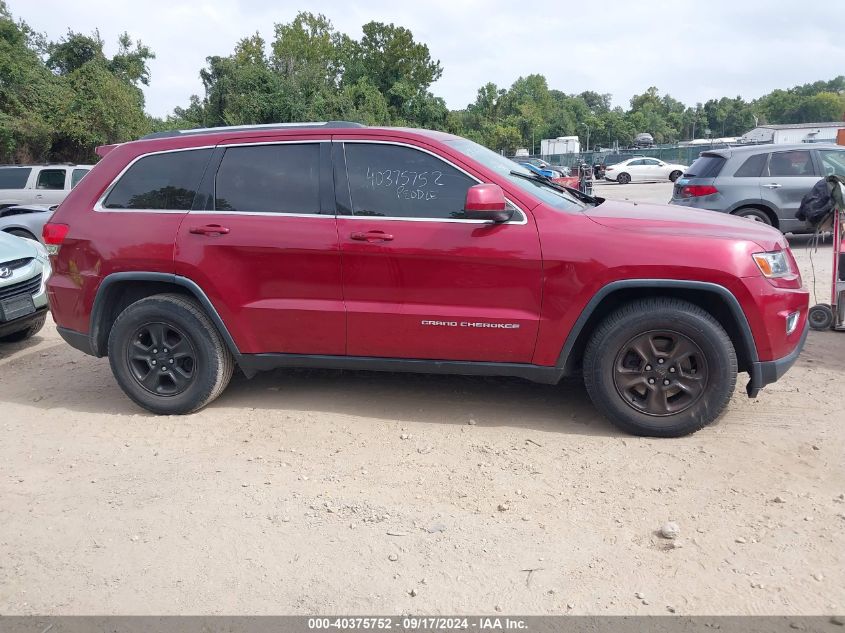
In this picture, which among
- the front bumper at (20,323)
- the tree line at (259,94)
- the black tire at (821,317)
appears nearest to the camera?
the front bumper at (20,323)

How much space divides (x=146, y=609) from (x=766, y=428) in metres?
3.47

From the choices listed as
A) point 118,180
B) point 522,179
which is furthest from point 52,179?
point 522,179

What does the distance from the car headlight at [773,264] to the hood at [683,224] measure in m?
0.05

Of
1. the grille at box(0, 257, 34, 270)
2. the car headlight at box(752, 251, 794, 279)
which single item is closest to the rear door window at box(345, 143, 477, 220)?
the car headlight at box(752, 251, 794, 279)

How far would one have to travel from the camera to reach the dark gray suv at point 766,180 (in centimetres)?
1067

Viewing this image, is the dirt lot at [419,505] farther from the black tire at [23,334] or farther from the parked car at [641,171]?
the parked car at [641,171]

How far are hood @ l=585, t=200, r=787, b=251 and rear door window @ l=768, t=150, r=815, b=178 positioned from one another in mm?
7336

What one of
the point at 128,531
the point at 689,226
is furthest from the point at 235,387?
the point at 689,226

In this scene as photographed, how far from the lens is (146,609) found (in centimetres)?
277

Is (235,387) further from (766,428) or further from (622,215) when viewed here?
(766,428)

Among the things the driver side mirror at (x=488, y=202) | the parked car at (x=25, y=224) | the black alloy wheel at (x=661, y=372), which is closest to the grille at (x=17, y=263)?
the driver side mirror at (x=488, y=202)

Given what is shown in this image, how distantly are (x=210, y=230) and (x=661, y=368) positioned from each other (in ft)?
9.36

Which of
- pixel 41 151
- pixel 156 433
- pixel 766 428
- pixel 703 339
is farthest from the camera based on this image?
pixel 41 151
